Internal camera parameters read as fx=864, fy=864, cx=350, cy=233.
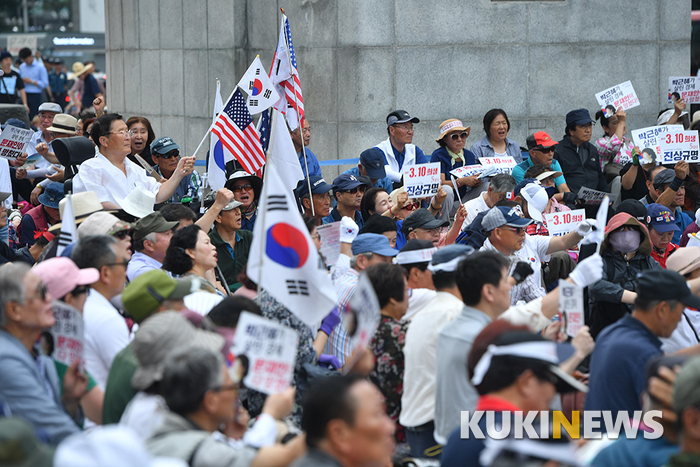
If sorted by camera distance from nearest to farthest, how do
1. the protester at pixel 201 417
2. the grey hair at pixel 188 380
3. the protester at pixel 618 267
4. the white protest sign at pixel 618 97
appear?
the protester at pixel 201 417 < the grey hair at pixel 188 380 < the protester at pixel 618 267 < the white protest sign at pixel 618 97

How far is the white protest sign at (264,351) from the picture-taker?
406 centimetres

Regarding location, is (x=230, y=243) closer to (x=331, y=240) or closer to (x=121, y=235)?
(x=331, y=240)

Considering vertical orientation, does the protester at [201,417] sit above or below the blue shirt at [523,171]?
below

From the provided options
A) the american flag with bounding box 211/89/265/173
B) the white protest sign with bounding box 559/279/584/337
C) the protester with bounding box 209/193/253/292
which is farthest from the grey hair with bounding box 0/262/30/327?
the american flag with bounding box 211/89/265/173

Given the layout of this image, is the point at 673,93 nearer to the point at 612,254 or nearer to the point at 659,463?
the point at 612,254

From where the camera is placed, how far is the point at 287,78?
34.5 ft

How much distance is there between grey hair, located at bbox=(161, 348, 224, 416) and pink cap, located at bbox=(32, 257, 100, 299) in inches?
61.5

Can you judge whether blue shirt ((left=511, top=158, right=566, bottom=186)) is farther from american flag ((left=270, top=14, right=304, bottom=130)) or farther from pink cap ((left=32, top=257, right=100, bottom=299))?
pink cap ((left=32, top=257, right=100, bottom=299))

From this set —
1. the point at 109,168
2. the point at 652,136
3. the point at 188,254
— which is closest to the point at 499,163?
the point at 652,136

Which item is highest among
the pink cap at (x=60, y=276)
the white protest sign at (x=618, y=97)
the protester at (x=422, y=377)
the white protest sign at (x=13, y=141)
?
the white protest sign at (x=618, y=97)

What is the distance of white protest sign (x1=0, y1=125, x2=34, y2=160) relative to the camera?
10258mm

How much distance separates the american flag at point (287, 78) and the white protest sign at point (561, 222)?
355cm

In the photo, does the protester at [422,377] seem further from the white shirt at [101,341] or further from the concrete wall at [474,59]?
the concrete wall at [474,59]

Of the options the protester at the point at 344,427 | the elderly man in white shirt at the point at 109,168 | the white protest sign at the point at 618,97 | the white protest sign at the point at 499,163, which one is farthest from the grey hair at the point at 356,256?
the white protest sign at the point at 618,97
